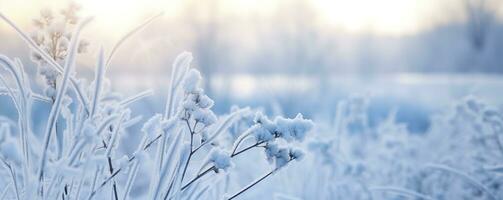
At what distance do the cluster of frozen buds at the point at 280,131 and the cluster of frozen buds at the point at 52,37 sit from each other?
615 millimetres

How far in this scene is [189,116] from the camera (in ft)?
4.64

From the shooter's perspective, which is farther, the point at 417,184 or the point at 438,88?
the point at 438,88

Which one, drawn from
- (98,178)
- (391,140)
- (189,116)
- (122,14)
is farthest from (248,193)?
(122,14)

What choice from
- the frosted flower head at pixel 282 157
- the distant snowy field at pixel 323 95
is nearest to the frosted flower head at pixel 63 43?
the frosted flower head at pixel 282 157

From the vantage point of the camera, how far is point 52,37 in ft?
5.32

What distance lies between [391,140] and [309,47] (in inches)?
386

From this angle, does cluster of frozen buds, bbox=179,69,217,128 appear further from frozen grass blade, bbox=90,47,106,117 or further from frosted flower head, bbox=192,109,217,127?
frozen grass blade, bbox=90,47,106,117

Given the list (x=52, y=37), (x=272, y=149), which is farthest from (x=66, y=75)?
(x=272, y=149)

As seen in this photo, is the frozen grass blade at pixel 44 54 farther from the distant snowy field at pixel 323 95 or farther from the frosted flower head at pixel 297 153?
the distant snowy field at pixel 323 95

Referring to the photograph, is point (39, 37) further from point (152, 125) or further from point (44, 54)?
point (152, 125)

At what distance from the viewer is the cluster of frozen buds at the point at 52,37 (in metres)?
1.60

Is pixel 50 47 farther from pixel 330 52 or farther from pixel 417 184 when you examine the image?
pixel 330 52

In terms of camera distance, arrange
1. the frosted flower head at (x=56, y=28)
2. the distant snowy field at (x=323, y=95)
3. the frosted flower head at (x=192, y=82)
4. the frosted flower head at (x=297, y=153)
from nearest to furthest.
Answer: the frosted flower head at (x=192, y=82) → the frosted flower head at (x=297, y=153) → the frosted flower head at (x=56, y=28) → the distant snowy field at (x=323, y=95)

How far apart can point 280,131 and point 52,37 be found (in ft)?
2.47
